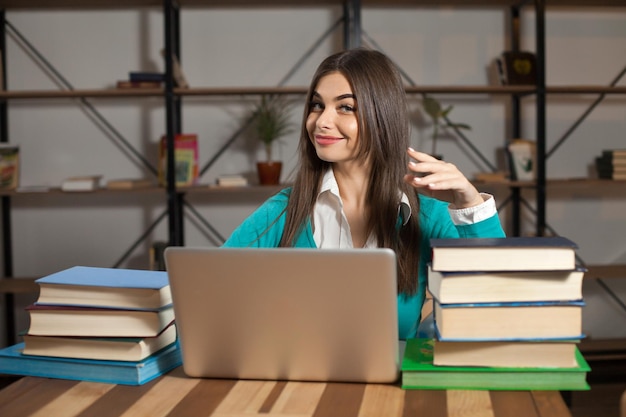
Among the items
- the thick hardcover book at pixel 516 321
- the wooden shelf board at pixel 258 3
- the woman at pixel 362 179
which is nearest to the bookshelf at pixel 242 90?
the wooden shelf board at pixel 258 3

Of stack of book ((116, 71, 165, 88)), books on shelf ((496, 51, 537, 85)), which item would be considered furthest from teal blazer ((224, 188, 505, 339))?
books on shelf ((496, 51, 537, 85))

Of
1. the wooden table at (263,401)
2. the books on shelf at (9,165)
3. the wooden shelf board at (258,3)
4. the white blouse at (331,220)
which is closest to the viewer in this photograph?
the wooden table at (263,401)

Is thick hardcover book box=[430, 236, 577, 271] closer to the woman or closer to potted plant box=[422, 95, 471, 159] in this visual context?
the woman

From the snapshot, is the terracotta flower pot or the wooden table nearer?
the wooden table

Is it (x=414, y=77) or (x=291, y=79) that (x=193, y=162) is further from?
(x=414, y=77)

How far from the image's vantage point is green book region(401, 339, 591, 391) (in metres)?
1.15

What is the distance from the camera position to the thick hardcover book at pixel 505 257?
1.12m

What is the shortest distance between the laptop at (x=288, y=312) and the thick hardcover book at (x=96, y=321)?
0.28 ft

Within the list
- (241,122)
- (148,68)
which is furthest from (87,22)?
(241,122)

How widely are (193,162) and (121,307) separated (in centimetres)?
243

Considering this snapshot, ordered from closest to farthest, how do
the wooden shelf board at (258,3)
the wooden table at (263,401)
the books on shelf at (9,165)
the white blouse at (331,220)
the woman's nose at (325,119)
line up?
the wooden table at (263,401), the woman's nose at (325,119), the white blouse at (331,220), the books on shelf at (9,165), the wooden shelf board at (258,3)

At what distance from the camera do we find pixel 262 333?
1.18 metres

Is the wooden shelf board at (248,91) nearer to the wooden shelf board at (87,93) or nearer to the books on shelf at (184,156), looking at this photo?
the wooden shelf board at (87,93)

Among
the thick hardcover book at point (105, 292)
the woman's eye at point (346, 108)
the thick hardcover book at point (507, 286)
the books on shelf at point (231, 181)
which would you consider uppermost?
the woman's eye at point (346, 108)
